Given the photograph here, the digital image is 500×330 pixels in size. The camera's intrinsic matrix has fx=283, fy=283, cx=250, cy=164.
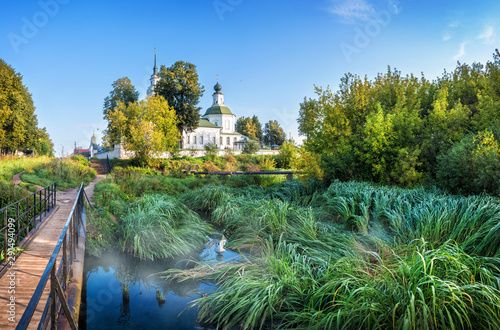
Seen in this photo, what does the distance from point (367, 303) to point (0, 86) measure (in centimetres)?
2771

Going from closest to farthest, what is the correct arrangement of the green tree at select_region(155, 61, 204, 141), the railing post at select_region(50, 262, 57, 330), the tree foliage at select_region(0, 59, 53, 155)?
the railing post at select_region(50, 262, 57, 330)
the tree foliage at select_region(0, 59, 53, 155)
the green tree at select_region(155, 61, 204, 141)

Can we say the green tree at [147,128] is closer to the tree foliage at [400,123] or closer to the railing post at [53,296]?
the tree foliage at [400,123]

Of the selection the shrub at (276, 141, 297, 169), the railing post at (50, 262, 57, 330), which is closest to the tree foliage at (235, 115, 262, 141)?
the shrub at (276, 141, 297, 169)

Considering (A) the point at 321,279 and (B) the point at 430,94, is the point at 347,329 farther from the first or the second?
(B) the point at 430,94

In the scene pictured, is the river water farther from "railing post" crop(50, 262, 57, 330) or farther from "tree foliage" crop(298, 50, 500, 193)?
"tree foliage" crop(298, 50, 500, 193)

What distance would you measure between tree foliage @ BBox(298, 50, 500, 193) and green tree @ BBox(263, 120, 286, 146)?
1870 inches

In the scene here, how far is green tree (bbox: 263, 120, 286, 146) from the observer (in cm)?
6094

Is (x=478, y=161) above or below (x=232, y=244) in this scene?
above

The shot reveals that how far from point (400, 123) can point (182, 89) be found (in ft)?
86.3

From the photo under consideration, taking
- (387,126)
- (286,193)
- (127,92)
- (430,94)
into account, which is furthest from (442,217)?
(127,92)

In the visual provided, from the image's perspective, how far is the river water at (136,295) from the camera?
413cm

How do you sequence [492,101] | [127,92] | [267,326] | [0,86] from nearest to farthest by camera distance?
[267,326] < [492,101] < [0,86] < [127,92]

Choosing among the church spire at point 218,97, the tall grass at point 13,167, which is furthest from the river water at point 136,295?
the church spire at point 218,97

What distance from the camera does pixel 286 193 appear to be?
452 inches
